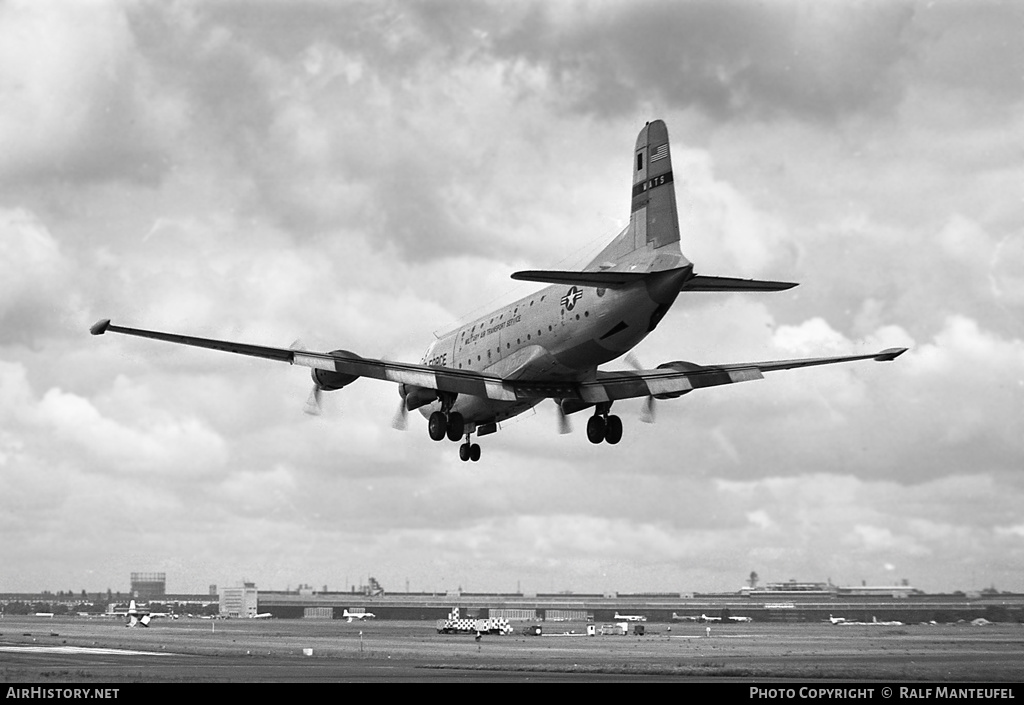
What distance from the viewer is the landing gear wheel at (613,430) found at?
4788 centimetres

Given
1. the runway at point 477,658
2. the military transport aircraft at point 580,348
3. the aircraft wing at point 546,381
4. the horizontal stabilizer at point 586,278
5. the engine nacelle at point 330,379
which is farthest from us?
the runway at point 477,658

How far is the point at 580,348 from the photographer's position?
43.5 m

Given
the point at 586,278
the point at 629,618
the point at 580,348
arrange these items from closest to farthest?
the point at 586,278
the point at 580,348
the point at 629,618

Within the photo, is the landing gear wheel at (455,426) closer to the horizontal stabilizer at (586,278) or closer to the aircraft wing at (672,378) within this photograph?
the aircraft wing at (672,378)

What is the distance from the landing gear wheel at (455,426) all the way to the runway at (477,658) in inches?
473

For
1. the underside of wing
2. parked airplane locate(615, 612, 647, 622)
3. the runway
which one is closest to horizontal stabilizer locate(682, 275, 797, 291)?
the underside of wing

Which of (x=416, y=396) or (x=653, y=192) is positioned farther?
(x=416, y=396)

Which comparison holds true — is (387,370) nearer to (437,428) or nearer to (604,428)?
(437,428)

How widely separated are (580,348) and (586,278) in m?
4.91

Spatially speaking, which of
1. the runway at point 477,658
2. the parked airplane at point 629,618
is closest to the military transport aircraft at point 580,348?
the runway at point 477,658

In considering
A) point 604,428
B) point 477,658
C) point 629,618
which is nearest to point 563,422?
point 604,428

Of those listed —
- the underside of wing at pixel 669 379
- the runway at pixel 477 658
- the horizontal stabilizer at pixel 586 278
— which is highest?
the horizontal stabilizer at pixel 586 278
